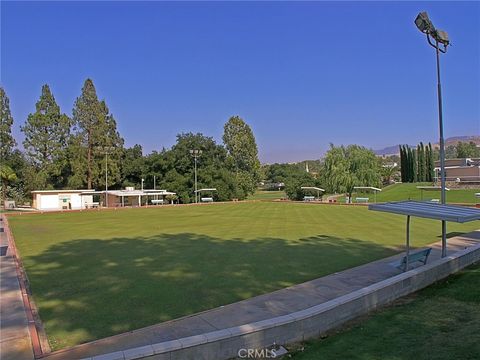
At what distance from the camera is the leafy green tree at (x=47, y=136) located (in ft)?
180

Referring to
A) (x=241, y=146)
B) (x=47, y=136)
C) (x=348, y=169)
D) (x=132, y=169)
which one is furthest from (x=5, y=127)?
(x=348, y=169)

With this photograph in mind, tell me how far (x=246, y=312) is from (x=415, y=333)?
2.63m

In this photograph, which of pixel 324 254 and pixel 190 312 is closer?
pixel 190 312

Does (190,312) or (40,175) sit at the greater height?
(40,175)

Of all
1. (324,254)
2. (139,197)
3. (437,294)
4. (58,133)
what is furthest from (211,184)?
(437,294)

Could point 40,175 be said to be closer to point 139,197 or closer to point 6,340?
point 139,197

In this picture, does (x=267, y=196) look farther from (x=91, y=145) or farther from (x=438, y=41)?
(x=438, y=41)

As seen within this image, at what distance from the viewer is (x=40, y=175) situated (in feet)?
180

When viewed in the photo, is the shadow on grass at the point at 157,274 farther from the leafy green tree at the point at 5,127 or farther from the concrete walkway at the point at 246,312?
the leafy green tree at the point at 5,127

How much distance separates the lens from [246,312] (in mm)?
6613

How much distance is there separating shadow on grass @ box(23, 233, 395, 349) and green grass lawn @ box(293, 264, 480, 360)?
93.4 inches

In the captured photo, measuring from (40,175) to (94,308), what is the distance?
5420cm

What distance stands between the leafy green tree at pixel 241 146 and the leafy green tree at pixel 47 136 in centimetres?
2645

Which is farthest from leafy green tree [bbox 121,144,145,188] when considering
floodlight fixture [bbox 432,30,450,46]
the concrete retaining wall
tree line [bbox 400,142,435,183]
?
the concrete retaining wall
